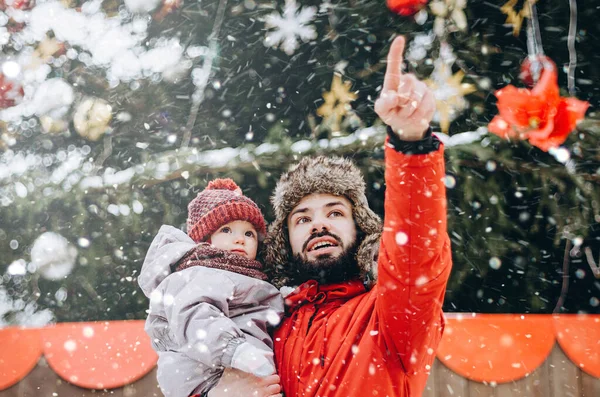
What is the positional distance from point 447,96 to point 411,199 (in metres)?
0.88

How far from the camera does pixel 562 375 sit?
184cm

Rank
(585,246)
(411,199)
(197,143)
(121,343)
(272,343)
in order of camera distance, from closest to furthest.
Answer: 1. (411,199)
2. (272,343)
3. (585,246)
4. (121,343)
5. (197,143)

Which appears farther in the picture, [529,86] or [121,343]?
[121,343]

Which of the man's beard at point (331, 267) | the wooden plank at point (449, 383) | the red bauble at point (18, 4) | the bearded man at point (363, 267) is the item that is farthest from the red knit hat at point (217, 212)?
the red bauble at point (18, 4)

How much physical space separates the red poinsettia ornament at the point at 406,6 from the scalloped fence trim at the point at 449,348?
1.27 meters

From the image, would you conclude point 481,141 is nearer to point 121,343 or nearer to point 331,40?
point 331,40

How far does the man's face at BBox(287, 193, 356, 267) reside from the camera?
5.06 feet

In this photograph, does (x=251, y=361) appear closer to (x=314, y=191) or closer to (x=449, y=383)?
(x=314, y=191)

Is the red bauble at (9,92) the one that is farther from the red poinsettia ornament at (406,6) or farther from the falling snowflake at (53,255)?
the red poinsettia ornament at (406,6)

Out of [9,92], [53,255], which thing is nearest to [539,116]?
[53,255]

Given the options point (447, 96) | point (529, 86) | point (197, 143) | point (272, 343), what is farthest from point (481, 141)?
point (197, 143)

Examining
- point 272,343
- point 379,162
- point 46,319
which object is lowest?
point 46,319

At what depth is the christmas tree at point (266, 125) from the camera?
1654 mm

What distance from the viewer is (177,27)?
8.16ft
